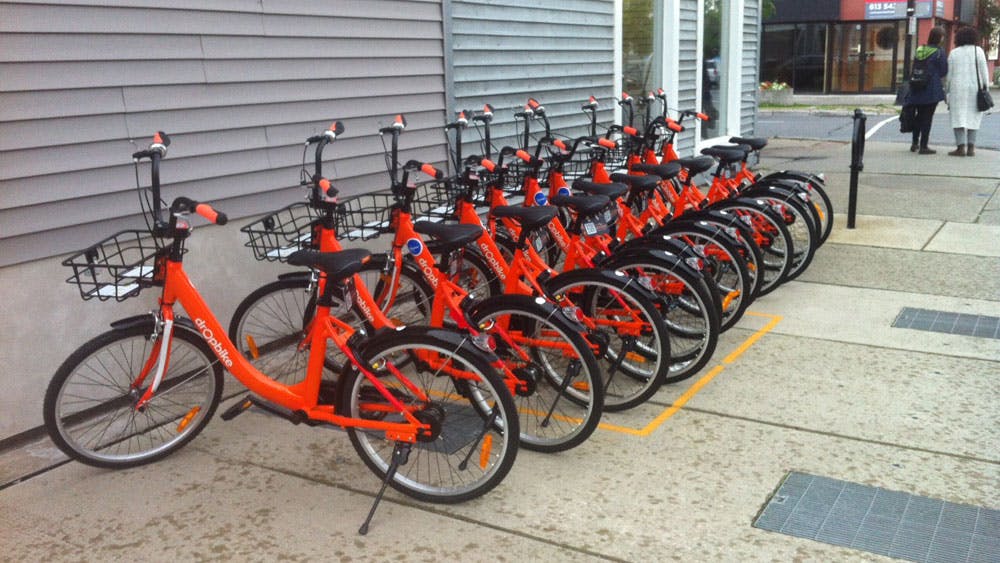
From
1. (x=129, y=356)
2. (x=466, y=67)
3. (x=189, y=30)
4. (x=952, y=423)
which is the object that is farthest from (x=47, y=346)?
(x=952, y=423)

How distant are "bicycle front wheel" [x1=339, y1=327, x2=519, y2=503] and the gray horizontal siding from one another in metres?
7.54

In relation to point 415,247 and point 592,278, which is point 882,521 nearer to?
point 592,278

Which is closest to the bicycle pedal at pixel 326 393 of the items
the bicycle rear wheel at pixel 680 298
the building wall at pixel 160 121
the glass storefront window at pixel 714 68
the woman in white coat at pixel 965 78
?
the building wall at pixel 160 121

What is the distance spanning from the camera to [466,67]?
6.90 meters

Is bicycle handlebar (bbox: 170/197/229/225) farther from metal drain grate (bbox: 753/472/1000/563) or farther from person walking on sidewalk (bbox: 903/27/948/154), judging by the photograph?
person walking on sidewalk (bbox: 903/27/948/154)

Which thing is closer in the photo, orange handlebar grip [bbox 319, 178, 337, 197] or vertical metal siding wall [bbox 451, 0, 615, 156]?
orange handlebar grip [bbox 319, 178, 337, 197]

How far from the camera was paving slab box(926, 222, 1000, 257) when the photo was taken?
7.54 metres

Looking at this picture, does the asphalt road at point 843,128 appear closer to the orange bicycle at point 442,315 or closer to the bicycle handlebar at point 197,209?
the orange bicycle at point 442,315

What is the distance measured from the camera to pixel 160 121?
4680mm

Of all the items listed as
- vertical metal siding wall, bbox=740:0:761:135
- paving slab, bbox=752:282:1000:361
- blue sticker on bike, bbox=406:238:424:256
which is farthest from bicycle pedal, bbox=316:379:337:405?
vertical metal siding wall, bbox=740:0:761:135

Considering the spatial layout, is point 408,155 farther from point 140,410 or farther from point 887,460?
point 887,460

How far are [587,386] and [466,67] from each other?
361 cm

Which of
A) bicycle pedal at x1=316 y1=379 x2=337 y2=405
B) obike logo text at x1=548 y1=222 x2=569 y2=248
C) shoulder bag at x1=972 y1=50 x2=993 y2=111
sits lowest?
bicycle pedal at x1=316 y1=379 x2=337 y2=405

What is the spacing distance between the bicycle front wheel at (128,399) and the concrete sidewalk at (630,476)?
0.13 m
